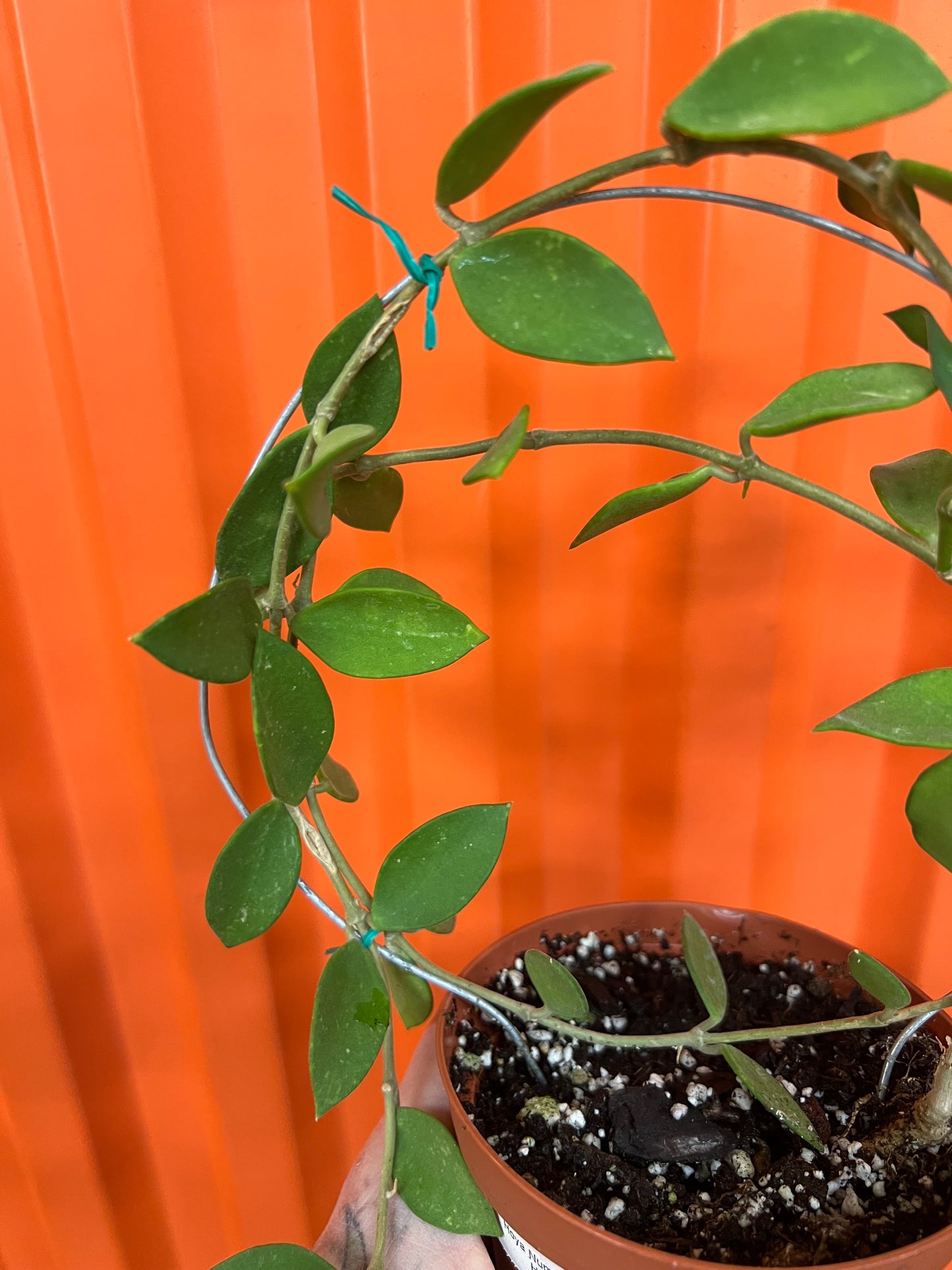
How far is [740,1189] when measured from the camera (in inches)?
21.2

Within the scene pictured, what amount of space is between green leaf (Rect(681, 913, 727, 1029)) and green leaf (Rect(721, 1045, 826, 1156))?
0.03 meters

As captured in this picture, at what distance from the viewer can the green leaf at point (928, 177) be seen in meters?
0.30

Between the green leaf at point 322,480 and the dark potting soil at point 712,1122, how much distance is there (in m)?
0.44

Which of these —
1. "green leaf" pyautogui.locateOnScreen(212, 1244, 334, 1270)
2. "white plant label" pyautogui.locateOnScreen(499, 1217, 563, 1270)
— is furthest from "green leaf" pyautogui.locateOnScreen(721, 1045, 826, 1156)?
"green leaf" pyautogui.locateOnScreen(212, 1244, 334, 1270)

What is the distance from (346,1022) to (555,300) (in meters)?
0.39

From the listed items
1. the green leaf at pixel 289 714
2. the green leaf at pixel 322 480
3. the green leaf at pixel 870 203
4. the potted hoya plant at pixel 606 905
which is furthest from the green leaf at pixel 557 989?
the green leaf at pixel 870 203

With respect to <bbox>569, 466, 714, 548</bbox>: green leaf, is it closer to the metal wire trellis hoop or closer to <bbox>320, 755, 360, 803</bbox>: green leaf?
the metal wire trellis hoop

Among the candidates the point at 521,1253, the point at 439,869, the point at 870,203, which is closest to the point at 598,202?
the point at 870,203

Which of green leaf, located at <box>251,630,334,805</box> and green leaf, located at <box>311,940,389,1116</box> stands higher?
green leaf, located at <box>251,630,334,805</box>

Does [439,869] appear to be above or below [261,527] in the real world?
below

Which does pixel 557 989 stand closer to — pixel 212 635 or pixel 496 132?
pixel 212 635

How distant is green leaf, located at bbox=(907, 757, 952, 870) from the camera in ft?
1.27

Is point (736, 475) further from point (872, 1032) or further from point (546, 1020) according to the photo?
point (872, 1032)

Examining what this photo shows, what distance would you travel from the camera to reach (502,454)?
33 cm
